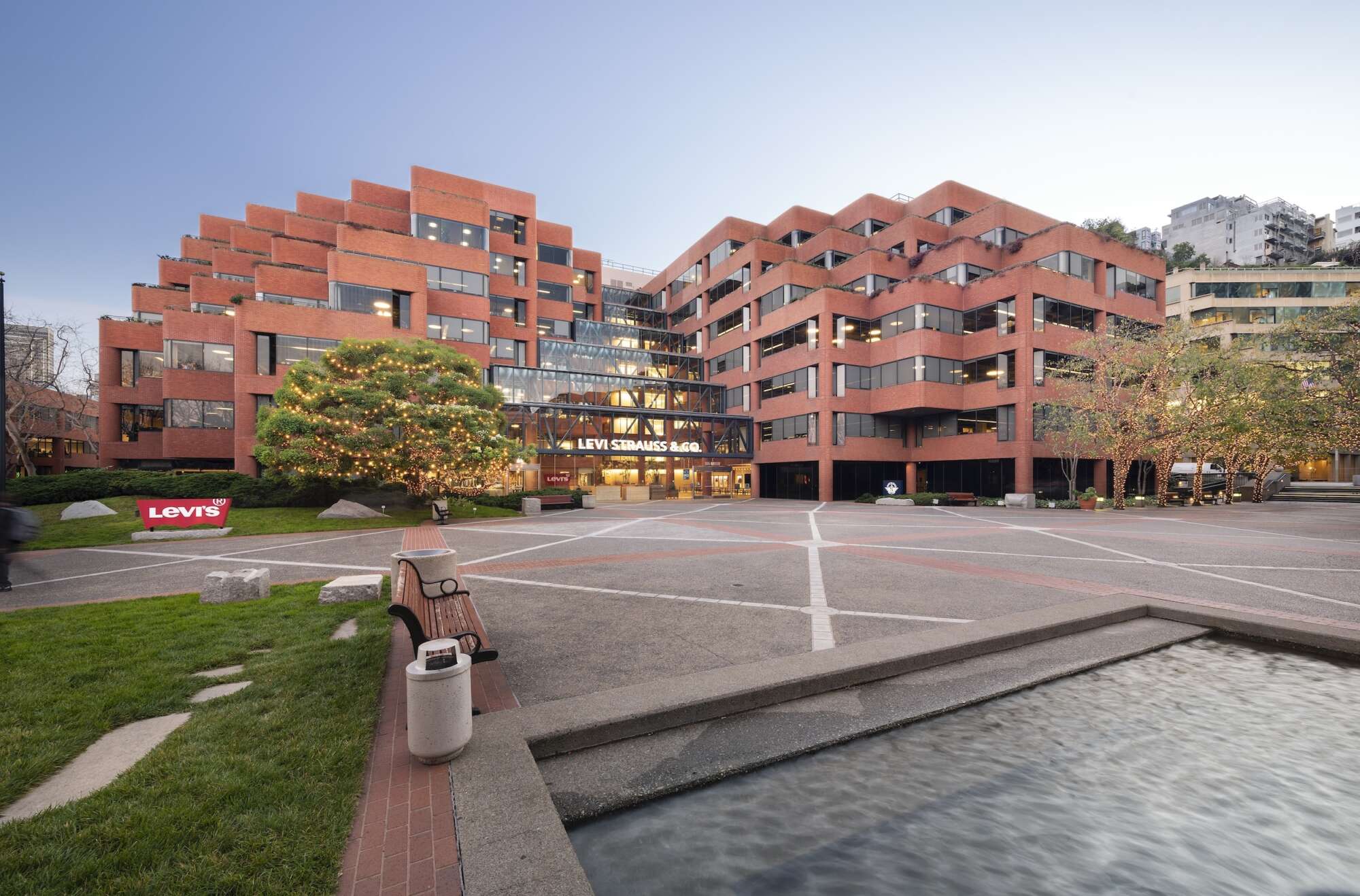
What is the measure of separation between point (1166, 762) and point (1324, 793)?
0.96 meters

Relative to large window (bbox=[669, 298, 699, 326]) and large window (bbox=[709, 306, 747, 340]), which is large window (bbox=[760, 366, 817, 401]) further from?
large window (bbox=[669, 298, 699, 326])

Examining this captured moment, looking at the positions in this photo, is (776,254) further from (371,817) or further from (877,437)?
(371,817)

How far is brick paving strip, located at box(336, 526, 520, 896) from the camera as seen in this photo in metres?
2.70

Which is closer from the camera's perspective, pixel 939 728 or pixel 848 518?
pixel 939 728

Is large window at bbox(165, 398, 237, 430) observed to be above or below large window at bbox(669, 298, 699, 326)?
below

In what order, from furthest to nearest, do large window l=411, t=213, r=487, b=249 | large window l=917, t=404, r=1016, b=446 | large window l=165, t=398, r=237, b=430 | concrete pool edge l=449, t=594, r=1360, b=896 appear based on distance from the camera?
large window l=411, t=213, r=487, b=249 → large window l=917, t=404, r=1016, b=446 → large window l=165, t=398, r=237, b=430 → concrete pool edge l=449, t=594, r=1360, b=896

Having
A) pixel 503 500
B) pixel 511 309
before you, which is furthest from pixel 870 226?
pixel 503 500

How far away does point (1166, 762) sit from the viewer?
4402mm

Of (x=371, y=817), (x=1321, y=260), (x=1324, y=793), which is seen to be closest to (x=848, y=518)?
(x=1324, y=793)

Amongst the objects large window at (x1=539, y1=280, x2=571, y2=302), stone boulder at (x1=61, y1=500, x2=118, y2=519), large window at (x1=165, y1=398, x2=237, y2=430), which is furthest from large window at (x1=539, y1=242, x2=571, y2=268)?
stone boulder at (x1=61, y1=500, x2=118, y2=519)

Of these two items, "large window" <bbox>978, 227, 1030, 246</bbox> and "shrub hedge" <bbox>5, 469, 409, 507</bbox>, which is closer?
"shrub hedge" <bbox>5, 469, 409, 507</bbox>

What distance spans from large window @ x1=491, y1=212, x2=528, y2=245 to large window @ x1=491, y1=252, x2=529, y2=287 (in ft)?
6.56

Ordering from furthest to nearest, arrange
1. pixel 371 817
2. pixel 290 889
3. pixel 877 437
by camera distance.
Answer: pixel 877 437
pixel 371 817
pixel 290 889

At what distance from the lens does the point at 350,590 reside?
837cm
